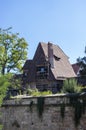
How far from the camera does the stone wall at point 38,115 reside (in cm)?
1503

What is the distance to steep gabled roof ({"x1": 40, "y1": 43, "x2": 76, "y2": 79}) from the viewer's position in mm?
33875

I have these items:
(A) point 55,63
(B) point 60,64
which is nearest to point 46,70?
(A) point 55,63

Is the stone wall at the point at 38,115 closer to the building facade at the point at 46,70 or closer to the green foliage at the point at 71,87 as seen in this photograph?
the green foliage at the point at 71,87

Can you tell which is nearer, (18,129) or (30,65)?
(18,129)

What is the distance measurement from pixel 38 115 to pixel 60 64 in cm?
1930

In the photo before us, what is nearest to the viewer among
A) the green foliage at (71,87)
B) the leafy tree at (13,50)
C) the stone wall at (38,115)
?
the stone wall at (38,115)

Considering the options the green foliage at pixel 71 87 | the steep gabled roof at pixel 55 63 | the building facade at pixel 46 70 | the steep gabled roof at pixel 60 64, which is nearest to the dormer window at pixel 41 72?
the building facade at pixel 46 70

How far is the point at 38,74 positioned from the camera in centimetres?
3469

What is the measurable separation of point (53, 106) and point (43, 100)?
0.73m

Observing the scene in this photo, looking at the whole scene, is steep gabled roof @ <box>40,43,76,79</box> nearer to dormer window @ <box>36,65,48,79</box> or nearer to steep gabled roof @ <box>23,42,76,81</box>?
steep gabled roof @ <box>23,42,76,81</box>

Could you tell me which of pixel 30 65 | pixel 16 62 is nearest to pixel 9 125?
pixel 16 62

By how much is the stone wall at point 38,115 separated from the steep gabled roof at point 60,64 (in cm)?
1589

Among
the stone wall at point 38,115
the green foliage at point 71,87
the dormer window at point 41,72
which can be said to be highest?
the dormer window at point 41,72

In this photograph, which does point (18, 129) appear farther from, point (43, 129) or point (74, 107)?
point (74, 107)
